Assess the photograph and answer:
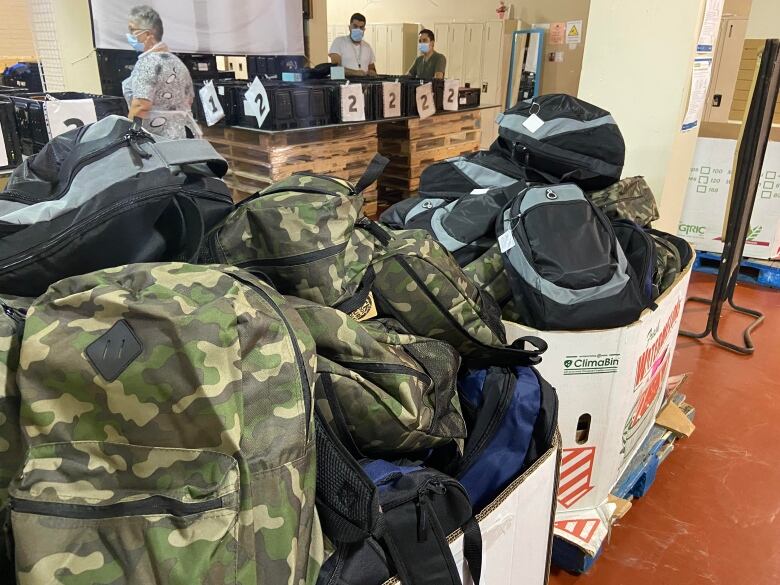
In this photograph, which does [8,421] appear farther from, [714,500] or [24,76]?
[24,76]

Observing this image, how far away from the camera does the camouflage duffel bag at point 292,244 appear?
1.03 metres

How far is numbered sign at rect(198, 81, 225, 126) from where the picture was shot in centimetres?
360

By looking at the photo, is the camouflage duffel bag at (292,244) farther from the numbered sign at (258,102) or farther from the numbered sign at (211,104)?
the numbered sign at (211,104)

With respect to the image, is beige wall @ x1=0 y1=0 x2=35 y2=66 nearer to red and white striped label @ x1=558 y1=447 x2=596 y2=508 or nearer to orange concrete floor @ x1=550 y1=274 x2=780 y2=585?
red and white striped label @ x1=558 y1=447 x2=596 y2=508

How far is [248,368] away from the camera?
0.69 metres

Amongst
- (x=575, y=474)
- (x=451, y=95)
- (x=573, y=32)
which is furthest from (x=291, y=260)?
(x=573, y=32)

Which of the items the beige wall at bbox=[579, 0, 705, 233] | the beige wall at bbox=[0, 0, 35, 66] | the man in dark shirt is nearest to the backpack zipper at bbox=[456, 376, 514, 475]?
the beige wall at bbox=[579, 0, 705, 233]

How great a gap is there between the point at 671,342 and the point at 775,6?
12.7ft

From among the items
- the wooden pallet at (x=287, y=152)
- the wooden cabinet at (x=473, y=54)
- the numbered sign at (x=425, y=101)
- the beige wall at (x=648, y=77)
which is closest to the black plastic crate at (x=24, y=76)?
the wooden pallet at (x=287, y=152)

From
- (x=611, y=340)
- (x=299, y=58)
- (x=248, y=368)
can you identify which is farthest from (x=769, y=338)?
(x=299, y=58)

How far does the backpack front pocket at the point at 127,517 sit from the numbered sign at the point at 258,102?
3.00 metres

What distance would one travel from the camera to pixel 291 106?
3.51 metres

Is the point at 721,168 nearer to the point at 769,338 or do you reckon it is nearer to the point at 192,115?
the point at 769,338

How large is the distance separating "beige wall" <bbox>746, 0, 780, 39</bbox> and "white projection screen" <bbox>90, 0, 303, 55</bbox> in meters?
4.00
